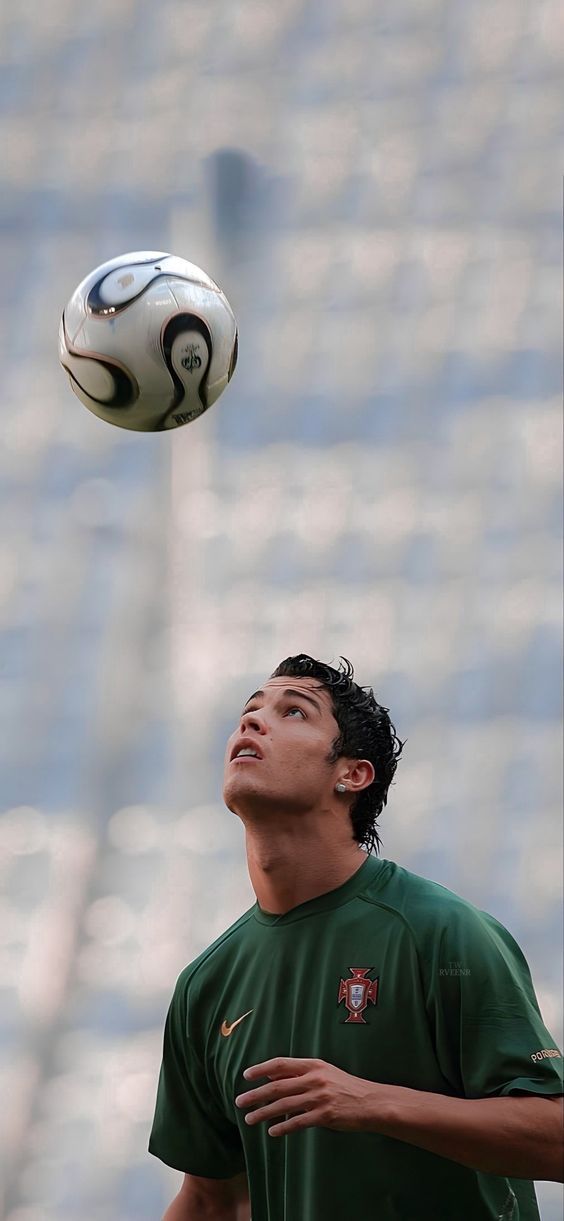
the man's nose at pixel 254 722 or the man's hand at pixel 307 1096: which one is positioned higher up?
the man's nose at pixel 254 722

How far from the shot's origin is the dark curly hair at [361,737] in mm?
2736

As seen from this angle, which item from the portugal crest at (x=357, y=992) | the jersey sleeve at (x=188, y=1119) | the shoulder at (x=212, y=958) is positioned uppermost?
the shoulder at (x=212, y=958)

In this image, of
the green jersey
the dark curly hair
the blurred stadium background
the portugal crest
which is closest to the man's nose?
the dark curly hair

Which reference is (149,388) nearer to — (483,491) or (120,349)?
(120,349)

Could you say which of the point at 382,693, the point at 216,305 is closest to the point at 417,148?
the point at 382,693

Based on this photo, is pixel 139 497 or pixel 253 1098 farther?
pixel 139 497

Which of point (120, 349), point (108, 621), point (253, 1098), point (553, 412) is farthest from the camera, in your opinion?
Answer: point (553, 412)

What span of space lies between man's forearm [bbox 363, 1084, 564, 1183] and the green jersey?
0.17 ft

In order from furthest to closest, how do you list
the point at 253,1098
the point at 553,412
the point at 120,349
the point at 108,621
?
the point at 553,412 → the point at 108,621 → the point at 120,349 → the point at 253,1098

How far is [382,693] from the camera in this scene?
4.57 metres

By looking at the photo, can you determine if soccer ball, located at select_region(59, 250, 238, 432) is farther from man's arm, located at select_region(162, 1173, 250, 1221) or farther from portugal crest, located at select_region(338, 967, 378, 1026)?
man's arm, located at select_region(162, 1173, 250, 1221)

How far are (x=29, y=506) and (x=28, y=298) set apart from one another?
693mm

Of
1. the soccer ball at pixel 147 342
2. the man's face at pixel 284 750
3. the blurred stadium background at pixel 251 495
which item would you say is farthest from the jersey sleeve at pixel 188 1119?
the blurred stadium background at pixel 251 495

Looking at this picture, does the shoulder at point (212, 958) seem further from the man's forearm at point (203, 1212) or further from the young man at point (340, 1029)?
the man's forearm at point (203, 1212)
